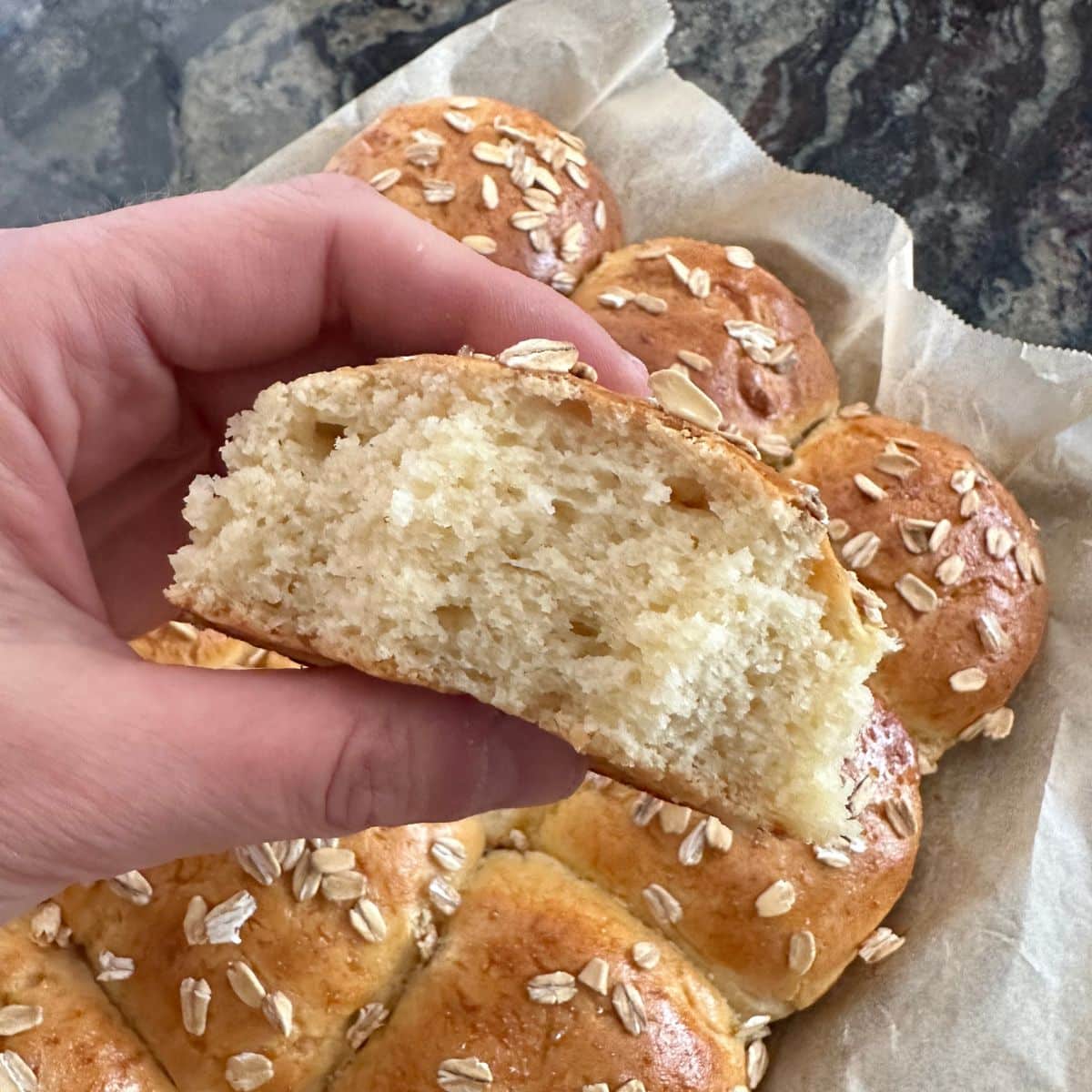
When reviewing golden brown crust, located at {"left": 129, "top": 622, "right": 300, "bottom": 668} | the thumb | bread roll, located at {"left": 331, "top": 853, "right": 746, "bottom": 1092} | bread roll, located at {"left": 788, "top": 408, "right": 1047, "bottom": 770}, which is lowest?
bread roll, located at {"left": 331, "top": 853, "right": 746, "bottom": 1092}

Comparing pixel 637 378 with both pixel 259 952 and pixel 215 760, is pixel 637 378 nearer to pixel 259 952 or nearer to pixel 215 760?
pixel 215 760

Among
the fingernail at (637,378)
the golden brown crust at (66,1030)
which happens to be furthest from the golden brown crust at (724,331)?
the golden brown crust at (66,1030)

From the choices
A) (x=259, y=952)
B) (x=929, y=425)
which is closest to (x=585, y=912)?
(x=259, y=952)

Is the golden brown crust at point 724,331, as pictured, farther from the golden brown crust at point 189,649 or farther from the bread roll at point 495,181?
the golden brown crust at point 189,649

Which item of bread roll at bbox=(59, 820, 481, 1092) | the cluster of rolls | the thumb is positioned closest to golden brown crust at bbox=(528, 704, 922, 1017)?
the cluster of rolls

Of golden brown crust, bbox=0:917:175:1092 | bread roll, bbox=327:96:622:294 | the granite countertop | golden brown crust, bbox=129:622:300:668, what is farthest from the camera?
the granite countertop

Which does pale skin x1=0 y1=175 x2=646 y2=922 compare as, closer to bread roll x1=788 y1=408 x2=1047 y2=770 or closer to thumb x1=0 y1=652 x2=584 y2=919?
thumb x1=0 y1=652 x2=584 y2=919
